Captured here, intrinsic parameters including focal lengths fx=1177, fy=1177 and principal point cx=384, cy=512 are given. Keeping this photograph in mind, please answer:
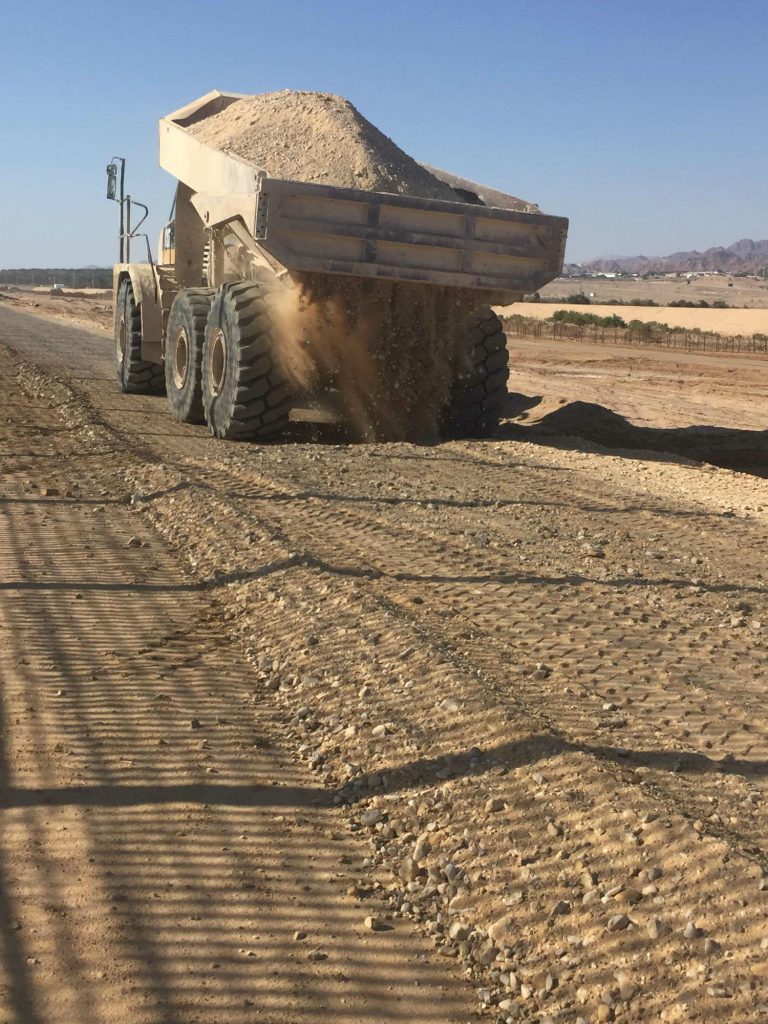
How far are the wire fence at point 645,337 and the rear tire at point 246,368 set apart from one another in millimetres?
25622

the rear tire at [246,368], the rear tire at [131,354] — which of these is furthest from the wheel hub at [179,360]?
the rear tire at [131,354]

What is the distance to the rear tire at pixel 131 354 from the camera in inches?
651

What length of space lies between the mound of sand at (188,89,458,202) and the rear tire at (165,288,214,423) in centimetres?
176

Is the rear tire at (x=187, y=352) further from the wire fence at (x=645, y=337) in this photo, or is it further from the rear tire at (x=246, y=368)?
the wire fence at (x=645, y=337)

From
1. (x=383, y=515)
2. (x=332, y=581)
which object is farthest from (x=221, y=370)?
(x=332, y=581)

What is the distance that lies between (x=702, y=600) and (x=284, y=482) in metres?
4.20

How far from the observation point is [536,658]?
5434mm

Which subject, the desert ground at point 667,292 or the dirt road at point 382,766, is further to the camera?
the desert ground at point 667,292

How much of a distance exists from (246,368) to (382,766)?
7611mm

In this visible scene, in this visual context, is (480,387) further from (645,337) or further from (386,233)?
(645,337)

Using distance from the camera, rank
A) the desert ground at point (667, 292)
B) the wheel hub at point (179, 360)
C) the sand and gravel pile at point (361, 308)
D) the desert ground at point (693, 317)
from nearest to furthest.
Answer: the sand and gravel pile at point (361, 308), the wheel hub at point (179, 360), the desert ground at point (693, 317), the desert ground at point (667, 292)

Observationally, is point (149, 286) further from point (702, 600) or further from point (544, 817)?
point (544, 817)

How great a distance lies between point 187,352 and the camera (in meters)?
13.4

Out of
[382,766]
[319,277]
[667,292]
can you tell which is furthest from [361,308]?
[667,292]
